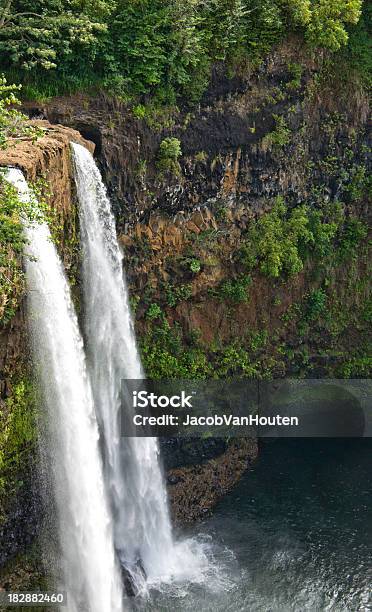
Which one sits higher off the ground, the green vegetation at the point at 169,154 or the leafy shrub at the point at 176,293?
the green vegetation at the point at 169,154

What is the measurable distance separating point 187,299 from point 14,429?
784 centimetres

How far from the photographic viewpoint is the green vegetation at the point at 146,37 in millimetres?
13625

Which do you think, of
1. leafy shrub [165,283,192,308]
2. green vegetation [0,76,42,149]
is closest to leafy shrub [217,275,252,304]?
leafy shrub [165,283,192,308]

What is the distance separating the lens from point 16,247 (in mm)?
8758

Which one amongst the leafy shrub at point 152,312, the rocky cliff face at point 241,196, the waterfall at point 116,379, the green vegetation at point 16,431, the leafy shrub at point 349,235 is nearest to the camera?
the green vegetation at point 16,431

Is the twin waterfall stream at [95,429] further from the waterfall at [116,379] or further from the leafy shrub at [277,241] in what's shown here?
the leafy shrub at [277,241]

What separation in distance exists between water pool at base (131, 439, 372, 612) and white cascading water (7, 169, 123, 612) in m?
2.25

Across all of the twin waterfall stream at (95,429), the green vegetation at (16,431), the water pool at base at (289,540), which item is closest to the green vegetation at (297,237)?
the twin waterfall stream at (95,429)

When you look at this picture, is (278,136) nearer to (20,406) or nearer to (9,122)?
(9,122)

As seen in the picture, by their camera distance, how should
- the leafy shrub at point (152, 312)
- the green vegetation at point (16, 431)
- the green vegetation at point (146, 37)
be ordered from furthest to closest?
the leafy shrub at point (152, 312), the green vegetation at point (146, 37), the green vegetation at point (16, 431)

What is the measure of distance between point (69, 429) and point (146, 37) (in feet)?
32.5

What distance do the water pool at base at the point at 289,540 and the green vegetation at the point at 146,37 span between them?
36.6 feet

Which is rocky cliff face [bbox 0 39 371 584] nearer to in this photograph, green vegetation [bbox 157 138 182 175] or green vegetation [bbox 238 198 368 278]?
green vegetation [bbox 157 138 182 175]

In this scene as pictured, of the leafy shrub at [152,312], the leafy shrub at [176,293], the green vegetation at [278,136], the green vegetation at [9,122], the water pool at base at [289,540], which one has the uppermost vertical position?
the green vegetation at [9,122]
